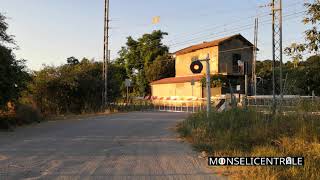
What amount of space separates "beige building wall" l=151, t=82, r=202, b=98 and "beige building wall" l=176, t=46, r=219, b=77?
10.4ft

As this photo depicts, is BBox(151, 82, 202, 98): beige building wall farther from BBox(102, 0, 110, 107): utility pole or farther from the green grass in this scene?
the green grass

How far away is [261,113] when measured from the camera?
46.4 ft

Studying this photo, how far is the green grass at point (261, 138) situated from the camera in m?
7.62

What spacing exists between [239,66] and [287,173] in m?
42.3

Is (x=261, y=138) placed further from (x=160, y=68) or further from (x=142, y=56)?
(x=142, y=56)

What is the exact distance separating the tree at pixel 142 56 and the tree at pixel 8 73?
49.2 meters

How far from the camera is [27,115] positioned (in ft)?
65.1

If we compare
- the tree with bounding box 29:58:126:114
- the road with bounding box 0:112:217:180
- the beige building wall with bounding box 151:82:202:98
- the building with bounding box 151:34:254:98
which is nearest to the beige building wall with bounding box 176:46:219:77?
the building with bounding box 151:34:254:98

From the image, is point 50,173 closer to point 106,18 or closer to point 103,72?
point 103,72

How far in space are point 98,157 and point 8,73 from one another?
30.0ft

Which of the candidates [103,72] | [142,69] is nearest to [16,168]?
[103,72]

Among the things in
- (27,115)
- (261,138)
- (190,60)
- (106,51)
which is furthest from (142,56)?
(261,138)

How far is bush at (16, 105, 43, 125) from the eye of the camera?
19087 millimetres

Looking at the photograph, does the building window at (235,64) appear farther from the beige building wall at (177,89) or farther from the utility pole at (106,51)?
the utility pole at (106,51)
